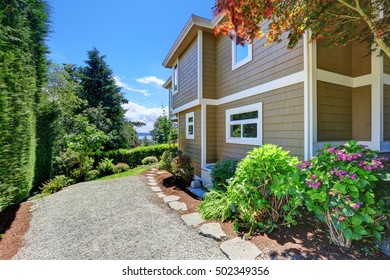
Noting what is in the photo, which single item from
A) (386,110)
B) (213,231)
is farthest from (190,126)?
(386,110)

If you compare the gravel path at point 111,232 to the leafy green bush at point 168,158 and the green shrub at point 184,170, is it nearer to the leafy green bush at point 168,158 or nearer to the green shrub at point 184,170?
the green shrub at point 184,170

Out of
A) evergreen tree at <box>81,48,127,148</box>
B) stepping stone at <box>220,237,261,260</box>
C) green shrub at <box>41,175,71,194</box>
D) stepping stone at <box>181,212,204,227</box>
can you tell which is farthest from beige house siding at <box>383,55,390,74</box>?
evergreen tree at <box>81,48,127,148</box>

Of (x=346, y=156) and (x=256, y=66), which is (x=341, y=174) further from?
(x=256, y=66)

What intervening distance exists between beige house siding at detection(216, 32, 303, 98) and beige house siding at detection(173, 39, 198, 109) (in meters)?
0.87

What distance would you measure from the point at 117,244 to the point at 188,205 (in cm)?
188

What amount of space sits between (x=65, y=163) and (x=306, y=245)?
29.1 ft

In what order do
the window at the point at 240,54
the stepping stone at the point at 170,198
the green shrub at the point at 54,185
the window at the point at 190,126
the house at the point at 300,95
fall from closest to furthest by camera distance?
1. the house at the point at 300,95
2. the stepping stone at the point at 170,198
3. the window at the point at 240,54
4. the green shrub at the point at 54,185
5. the window at the point at 190,126

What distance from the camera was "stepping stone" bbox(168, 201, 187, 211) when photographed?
13.7 feet

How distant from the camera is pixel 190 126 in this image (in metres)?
8.26

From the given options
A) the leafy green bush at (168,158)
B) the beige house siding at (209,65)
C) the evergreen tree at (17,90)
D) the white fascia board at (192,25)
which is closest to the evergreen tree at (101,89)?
the leafy green bush at (168,158)

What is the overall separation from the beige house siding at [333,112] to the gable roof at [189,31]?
12.7 feet

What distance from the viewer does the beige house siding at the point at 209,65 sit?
6680mm

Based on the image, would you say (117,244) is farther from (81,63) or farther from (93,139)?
(81,63)
